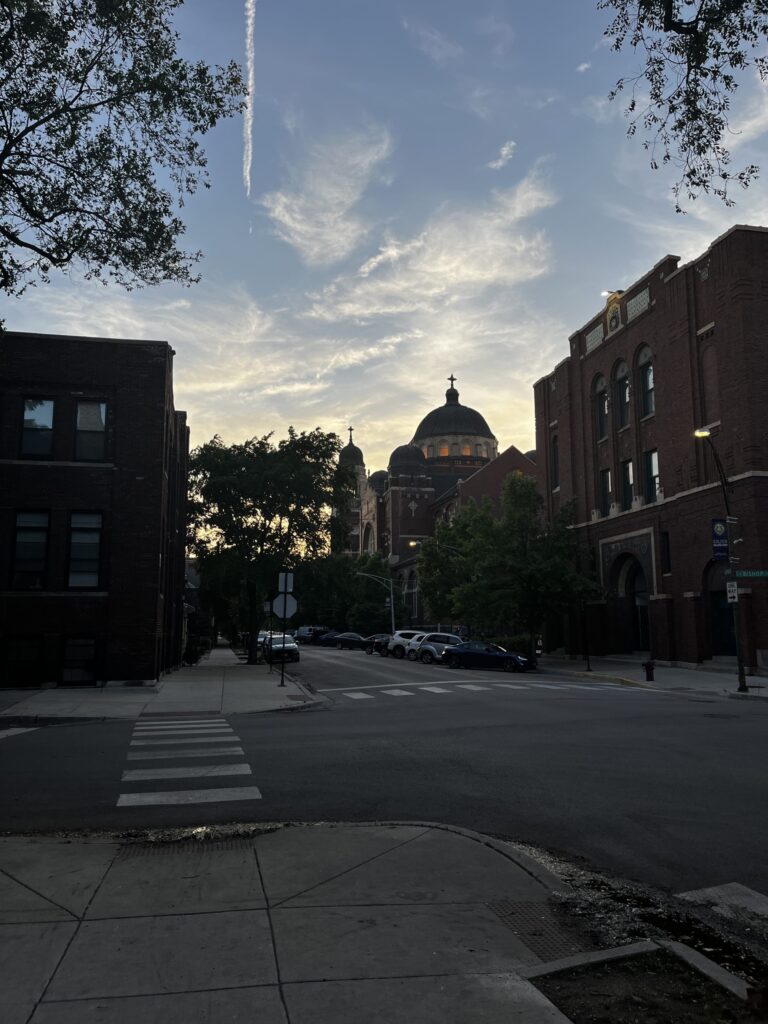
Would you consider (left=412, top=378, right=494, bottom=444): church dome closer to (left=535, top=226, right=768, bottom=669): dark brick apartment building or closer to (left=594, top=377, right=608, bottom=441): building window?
(left=535, top=226, right=768, bottom=669): dark brick apartment building

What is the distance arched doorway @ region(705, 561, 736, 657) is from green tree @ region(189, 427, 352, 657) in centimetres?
1824

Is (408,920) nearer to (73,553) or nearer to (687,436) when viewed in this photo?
(73,553)

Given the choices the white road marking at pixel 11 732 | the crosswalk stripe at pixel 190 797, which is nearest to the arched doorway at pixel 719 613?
the white road marking at pixel 11 732

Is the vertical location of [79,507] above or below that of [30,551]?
above

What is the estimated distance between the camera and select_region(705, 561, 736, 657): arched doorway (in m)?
34.1

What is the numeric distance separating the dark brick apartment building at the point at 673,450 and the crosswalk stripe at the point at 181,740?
18.7 meters

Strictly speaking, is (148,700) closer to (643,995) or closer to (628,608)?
(643,995)

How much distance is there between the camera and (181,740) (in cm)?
1306

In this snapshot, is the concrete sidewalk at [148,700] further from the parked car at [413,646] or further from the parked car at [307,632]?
the parked car at [307,632]

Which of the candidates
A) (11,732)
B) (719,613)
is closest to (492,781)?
(11,732)

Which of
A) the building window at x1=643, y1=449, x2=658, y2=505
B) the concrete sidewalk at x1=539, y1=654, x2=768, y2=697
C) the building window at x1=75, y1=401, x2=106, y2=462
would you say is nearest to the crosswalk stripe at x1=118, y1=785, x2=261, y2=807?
the building window at x1=75, y1=401, x2=106, y2=462

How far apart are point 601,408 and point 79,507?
3057 cm

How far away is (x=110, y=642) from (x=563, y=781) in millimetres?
17507

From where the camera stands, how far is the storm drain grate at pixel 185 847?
6371 mm
